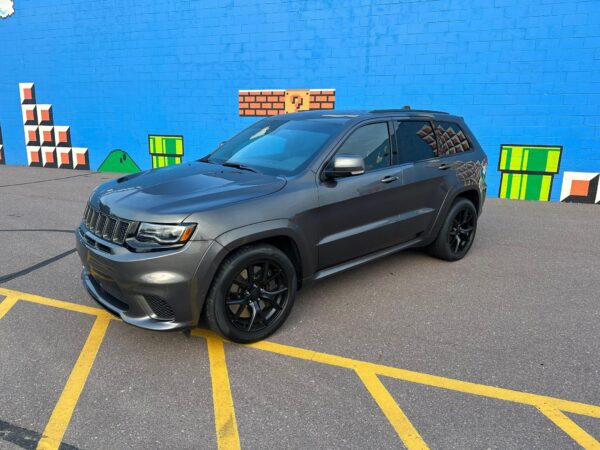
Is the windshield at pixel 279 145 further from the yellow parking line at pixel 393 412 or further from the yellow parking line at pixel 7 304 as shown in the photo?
the yellow parking line at pixel 7 304

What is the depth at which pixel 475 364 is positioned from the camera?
3.18 m

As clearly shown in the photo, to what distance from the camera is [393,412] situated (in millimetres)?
2695

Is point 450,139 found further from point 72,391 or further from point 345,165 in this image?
point 72,391

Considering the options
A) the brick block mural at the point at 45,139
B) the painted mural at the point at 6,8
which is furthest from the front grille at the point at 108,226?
the painted mural at the point at 6,8

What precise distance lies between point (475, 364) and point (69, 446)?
8.51 ft

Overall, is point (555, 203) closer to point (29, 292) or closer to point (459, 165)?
point (459, 165)

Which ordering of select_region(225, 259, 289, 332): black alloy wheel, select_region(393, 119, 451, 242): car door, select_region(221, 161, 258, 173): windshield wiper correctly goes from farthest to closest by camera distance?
1. select_region(393, 119, 451, 242): car door
2. select_region(221, 161, 258, 173): windshield wiper
3. select_region(225, 259, 289, 332): black alloy wheel

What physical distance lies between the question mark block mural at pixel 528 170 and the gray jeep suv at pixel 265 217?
4.93 metres

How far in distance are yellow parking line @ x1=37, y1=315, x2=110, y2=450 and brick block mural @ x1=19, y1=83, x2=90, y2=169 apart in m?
11.6

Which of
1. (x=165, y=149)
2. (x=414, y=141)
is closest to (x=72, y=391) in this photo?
(x=414, y=141)

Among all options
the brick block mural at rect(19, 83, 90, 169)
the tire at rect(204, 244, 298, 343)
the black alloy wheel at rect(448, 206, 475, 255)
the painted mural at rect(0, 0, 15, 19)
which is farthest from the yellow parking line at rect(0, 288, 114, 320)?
the painted mural at rect(0, 0, 15, 19)

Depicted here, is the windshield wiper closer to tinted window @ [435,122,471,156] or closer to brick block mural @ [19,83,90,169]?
tinted window @ [435,122,471,156]

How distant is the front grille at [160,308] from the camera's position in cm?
298

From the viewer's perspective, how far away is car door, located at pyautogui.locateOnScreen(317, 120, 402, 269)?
3.75 meters
